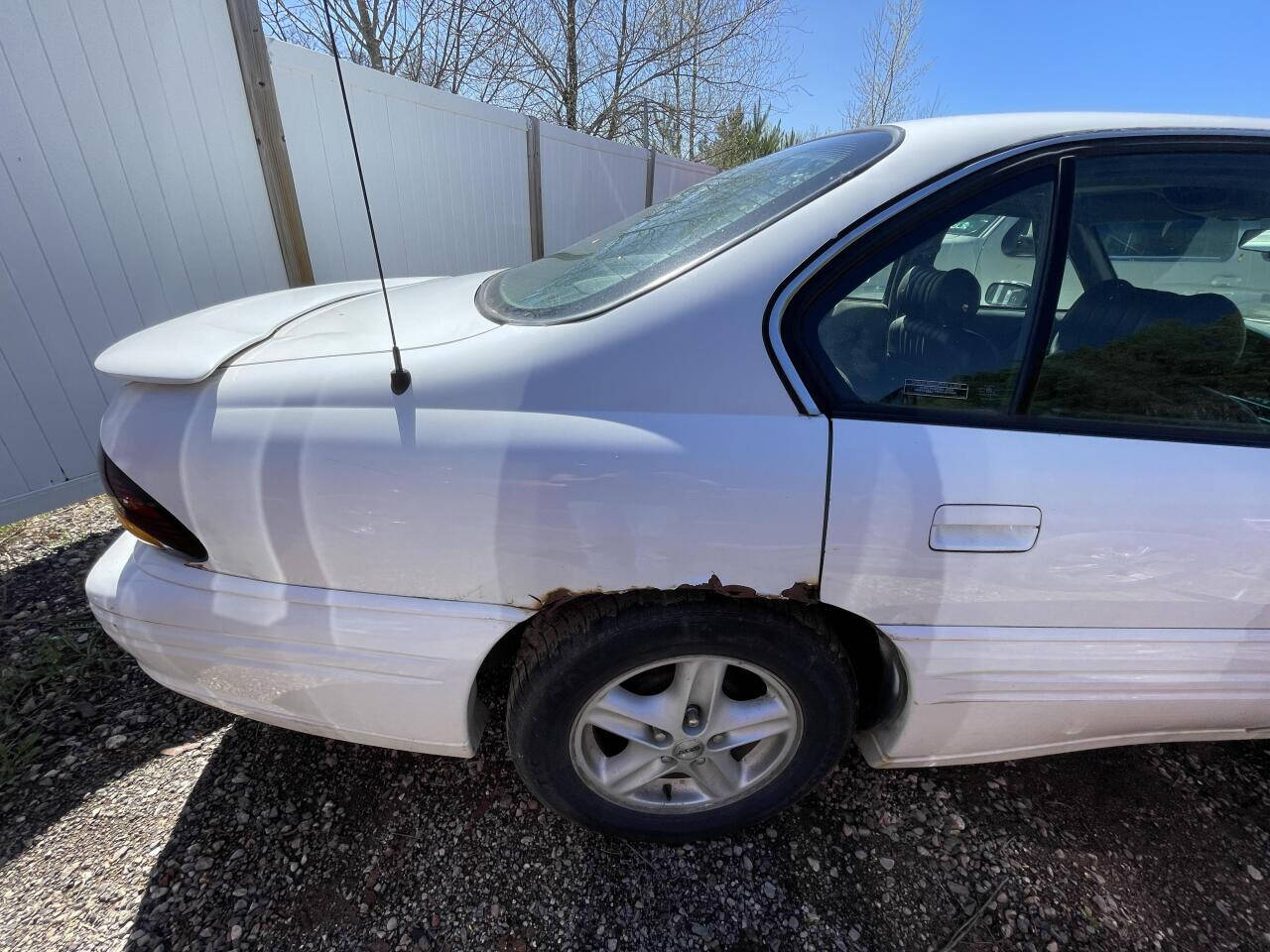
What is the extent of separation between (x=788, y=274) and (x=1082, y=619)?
1.04 metres

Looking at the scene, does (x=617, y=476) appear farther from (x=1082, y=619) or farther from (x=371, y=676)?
(x=1082, y=619)

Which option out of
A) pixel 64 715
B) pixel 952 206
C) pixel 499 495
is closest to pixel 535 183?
pixel 64 715

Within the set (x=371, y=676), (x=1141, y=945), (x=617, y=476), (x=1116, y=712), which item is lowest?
(x=1141, y=945)

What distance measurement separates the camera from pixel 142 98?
3242 millimetres

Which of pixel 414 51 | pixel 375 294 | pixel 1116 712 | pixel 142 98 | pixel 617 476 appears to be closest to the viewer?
pixel 617 476

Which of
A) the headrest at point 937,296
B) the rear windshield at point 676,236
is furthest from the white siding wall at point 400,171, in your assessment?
the headrest at point 937,296

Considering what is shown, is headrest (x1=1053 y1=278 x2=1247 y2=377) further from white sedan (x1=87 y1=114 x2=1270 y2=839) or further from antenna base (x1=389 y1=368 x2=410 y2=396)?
antenna base (x1=389 y1=368 x2=410 y2=396)

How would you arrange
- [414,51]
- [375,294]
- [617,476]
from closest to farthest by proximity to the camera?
[617,476] < [375,294] < [414,51]

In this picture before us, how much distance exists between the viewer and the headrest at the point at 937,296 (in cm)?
138

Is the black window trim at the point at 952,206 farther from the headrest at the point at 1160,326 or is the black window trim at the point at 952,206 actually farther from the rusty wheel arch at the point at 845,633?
the rusty wheel arch at the point at 845,633

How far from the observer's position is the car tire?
1369 millimetres

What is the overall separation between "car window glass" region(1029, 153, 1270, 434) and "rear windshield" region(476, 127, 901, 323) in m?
0.55

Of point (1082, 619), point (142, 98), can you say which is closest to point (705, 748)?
point (1082, 619)

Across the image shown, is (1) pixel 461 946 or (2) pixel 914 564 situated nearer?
(2) pixel 914 564
